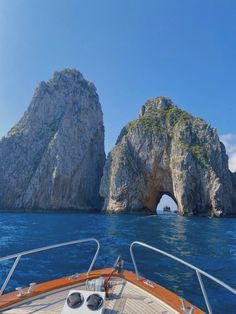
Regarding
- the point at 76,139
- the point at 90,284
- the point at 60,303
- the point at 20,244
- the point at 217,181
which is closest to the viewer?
the point at 60,303

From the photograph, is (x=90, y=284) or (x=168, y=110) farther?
(x=168, y=110)

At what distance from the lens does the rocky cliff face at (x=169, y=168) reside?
75750 millimetres

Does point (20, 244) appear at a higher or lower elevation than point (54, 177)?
lower

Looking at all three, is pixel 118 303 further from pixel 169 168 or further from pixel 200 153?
pixel 169 168

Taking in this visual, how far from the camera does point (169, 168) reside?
82562 mm

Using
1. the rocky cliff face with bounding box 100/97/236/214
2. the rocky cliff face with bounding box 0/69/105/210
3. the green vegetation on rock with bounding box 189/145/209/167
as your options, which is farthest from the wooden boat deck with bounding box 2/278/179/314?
the rocky cliff face with bounding box 0/69/105/210

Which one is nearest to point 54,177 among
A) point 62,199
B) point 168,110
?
point 62,199

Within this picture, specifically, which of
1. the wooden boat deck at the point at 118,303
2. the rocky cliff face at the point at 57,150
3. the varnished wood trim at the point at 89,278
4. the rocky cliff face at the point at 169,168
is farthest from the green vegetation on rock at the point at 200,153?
the wooden boat deck at the point at 118,303

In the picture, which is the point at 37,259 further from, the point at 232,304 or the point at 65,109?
the point at 65,109

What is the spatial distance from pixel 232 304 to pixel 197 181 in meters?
70.7

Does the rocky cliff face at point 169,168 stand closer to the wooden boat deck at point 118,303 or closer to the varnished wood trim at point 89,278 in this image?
the varnished wood trim at point 89,278

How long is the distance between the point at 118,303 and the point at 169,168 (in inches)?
3081

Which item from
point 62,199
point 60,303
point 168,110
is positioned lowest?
point 60,303

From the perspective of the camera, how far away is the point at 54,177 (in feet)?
309
